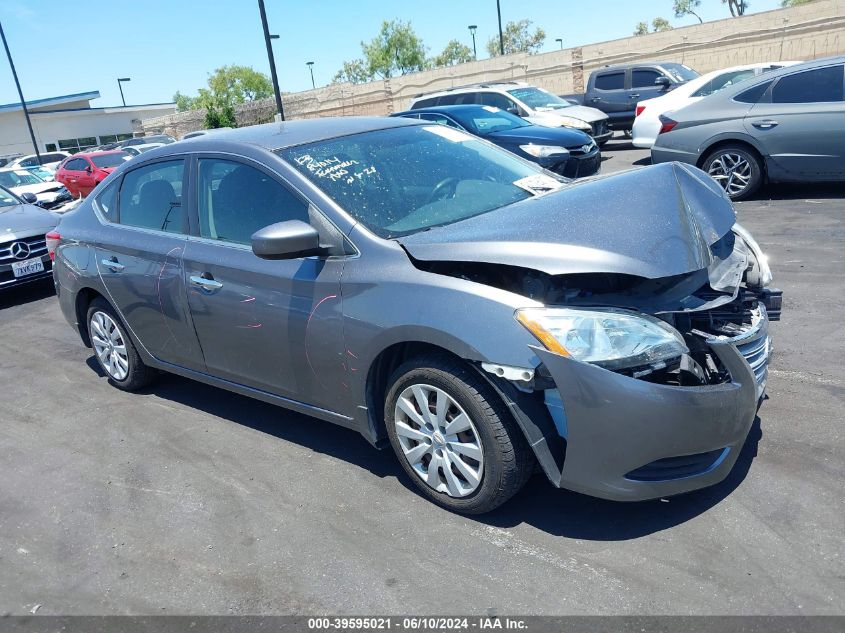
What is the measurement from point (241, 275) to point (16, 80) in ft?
126

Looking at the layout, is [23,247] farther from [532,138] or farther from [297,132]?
[532,138]

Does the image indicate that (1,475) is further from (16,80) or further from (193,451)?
(16,80)

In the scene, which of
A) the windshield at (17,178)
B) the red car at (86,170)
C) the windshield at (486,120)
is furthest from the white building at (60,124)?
the windshield at (486,120)

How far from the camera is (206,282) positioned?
4035 mm

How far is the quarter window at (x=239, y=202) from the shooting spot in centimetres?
375

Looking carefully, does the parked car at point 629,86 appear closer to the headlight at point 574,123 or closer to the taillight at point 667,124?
the headlight at point 574,123

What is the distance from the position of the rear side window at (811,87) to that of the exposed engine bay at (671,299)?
6254mm

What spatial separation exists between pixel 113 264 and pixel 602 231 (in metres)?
3.25

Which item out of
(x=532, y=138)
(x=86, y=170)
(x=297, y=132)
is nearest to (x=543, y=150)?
(x=532, y=138)

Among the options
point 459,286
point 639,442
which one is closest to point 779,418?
point 639,442

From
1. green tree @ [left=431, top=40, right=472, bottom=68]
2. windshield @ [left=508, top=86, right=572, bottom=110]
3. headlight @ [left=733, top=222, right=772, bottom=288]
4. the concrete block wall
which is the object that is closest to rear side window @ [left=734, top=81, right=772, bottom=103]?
headlight @ [left=733, top=222, right=772, bottom=288]

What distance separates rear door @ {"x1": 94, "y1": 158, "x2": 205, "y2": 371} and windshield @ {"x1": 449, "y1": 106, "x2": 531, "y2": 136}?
7864 millimetres

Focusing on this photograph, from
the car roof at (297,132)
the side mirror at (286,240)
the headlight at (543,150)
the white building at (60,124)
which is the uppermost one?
the white building at (60,124)

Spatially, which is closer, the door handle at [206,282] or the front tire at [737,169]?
the door handle at [206,282]
